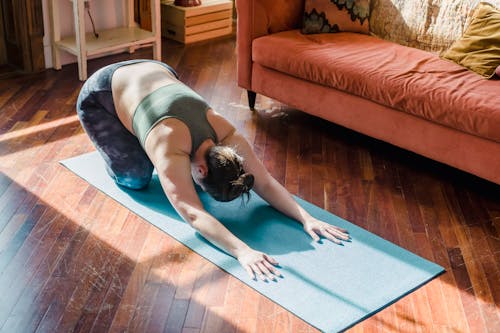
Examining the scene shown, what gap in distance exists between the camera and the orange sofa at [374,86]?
3229mm

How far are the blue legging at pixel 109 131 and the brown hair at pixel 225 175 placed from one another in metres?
0.44

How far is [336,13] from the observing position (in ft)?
13.4

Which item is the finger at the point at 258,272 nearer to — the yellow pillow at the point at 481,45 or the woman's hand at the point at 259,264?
the woman's hand at the point at 259,264

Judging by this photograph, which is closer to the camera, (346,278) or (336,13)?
(346,278)

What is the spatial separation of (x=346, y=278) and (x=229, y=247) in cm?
45

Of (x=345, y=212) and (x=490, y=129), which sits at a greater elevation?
(x=490, y=129)

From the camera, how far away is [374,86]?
138 inches

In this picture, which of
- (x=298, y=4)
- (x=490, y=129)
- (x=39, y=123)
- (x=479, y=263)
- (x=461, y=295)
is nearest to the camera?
(x=461, y=295)

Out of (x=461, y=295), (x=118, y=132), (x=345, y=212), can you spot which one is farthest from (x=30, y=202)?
(x=461, y=295)

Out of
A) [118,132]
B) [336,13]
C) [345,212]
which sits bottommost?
[345,212]

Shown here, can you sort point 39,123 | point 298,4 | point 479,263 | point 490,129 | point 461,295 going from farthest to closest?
point 298,4 < point 39,123 < point 490,129 < point 479,263 < point 461,295

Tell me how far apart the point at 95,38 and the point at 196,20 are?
934 mm

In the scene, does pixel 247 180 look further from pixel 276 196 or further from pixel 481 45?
pixel 481 45

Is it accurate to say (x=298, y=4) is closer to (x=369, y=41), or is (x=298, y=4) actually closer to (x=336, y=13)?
(x=336, y=13)
